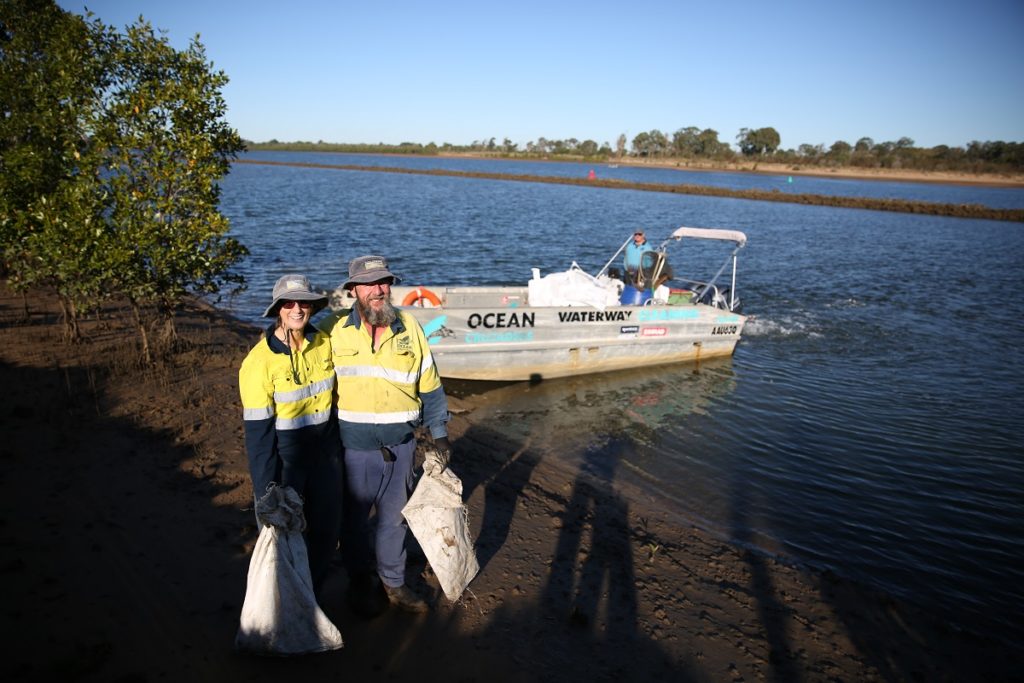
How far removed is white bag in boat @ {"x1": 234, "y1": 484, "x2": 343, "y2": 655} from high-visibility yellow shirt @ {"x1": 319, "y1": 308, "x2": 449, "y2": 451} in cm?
53

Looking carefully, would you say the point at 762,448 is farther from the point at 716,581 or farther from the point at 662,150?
the point at 662,150

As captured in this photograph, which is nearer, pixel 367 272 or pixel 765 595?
pixel 367 272

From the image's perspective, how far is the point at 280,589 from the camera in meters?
3.09

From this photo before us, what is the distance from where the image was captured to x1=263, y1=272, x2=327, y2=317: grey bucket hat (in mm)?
3090

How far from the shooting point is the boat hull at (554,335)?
9062mm

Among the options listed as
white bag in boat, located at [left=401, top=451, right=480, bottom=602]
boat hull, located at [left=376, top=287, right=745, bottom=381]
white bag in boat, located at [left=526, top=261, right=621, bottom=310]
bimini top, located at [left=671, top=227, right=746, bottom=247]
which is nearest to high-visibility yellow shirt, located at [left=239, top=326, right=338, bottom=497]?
white bag in boat, located at [left=401, top=451, right=480, bottom=602]

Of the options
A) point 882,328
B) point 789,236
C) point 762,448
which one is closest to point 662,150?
point 789,236

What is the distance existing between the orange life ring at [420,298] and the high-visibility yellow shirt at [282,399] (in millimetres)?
6592

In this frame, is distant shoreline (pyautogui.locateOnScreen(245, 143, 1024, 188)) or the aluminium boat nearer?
the aluminium boat

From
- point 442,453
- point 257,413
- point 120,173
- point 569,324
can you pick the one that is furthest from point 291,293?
point 569,324

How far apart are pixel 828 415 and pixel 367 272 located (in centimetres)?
Result: 861

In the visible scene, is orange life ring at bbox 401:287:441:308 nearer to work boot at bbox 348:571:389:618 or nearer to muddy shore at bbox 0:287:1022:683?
muddy shore at bbox 0:287:1022:683

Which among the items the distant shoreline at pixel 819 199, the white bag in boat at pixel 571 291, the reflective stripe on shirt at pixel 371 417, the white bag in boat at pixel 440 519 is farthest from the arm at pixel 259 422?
the distant shoreline at pixel 819 199

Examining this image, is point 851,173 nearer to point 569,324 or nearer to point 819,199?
point 819,199
